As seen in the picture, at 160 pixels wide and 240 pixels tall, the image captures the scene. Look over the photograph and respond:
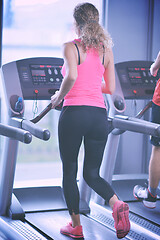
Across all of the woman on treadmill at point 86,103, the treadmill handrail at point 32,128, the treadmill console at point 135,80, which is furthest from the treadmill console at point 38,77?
the treadmill console at point 135,80

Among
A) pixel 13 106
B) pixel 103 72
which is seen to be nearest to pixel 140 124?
pixel 103 72

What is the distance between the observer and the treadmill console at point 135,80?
3.36 metres

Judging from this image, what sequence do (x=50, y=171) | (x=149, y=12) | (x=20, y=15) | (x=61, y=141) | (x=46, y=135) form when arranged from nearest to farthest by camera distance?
(x=46, y=135) < (x=61, y=141) < (x=20, y=15) < (x=149, y=12) < (x=50, y=171)

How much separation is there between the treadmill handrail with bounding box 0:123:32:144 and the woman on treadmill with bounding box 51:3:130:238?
25cm

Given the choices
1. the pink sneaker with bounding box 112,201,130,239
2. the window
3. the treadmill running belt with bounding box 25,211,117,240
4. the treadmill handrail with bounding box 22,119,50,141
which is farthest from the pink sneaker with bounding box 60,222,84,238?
the window

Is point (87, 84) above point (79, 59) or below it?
below

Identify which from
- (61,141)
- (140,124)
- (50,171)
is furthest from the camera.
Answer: (50,171)

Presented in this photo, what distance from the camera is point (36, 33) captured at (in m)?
4.26

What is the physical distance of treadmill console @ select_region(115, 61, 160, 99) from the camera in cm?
336

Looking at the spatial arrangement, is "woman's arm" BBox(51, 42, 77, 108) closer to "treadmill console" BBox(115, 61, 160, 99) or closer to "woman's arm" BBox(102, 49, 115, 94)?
"woman's arm" BBox(102, 49, 115, 94)

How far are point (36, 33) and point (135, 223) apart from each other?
7.58 feet

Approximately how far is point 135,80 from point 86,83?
3.47ft

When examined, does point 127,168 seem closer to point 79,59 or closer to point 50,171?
point 50,171

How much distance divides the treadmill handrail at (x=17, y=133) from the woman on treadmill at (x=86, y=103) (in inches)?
9.8
